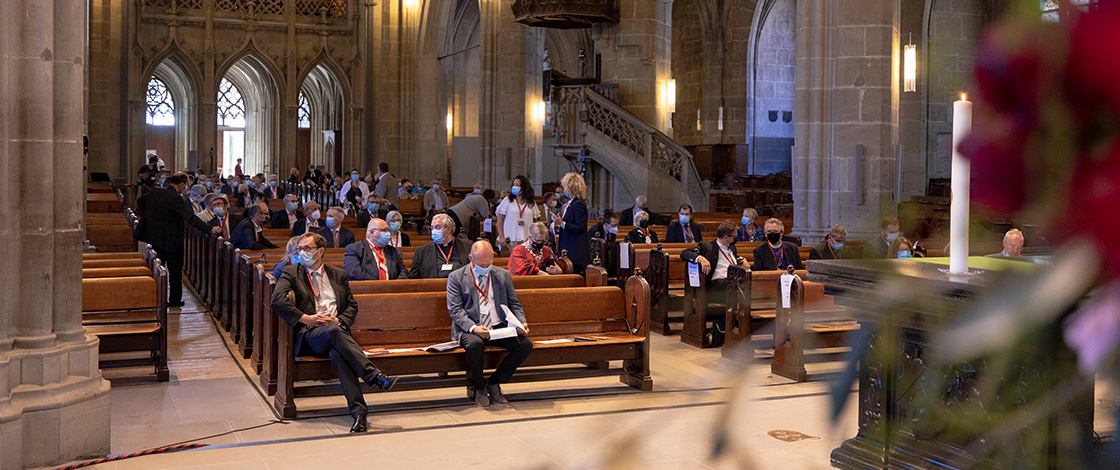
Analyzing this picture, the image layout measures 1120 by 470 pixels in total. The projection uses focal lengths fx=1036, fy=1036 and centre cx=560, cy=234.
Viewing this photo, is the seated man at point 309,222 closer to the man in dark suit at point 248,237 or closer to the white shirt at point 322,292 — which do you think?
the man in dark suit at point 248,237

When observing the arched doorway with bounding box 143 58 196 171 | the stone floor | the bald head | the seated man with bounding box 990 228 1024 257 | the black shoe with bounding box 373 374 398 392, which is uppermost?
the arched doorway with bounding box 143 58 196 171

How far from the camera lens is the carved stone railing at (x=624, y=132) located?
69.1 feet

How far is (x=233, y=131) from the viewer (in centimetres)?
3994

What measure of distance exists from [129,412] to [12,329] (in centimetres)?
140

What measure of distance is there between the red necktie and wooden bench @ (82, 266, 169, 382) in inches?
66.5

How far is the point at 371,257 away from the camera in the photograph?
341 inches

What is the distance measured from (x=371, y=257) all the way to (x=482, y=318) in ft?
5.87

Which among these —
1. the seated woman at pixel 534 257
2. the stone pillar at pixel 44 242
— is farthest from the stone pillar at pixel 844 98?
the stone pillar at pixel 44 242

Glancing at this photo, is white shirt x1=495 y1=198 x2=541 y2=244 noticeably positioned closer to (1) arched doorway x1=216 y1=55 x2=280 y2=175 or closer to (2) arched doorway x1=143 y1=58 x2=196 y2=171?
(2) arched doorway x1=143 y1=58 x2=196 y2=171

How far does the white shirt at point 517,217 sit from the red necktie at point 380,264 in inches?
123

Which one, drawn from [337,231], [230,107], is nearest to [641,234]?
[337,231]

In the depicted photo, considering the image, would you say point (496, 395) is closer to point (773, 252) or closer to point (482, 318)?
point (482, 318)

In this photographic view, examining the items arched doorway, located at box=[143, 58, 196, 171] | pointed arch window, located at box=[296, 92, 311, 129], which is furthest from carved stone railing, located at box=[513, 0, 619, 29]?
pointed arch window, located at box=[296, 92, 311, 129]

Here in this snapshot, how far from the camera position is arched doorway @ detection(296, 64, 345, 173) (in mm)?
37188
